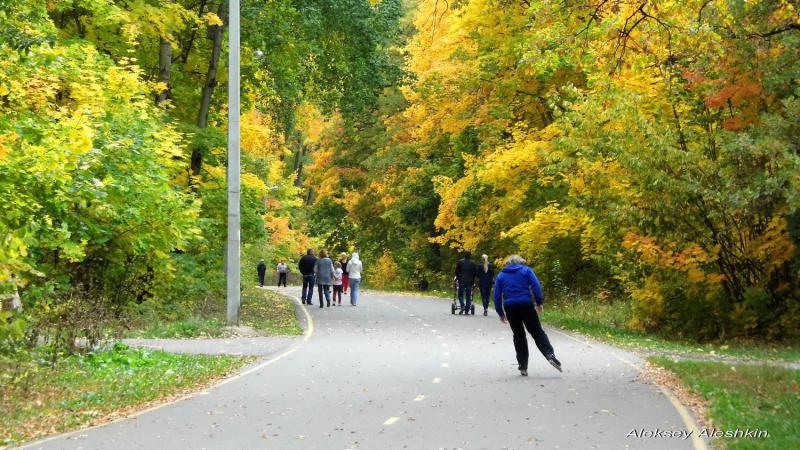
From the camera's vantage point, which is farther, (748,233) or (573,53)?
(748,233)

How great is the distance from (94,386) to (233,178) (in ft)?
36.7

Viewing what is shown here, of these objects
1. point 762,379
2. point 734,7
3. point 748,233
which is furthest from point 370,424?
point 748,233

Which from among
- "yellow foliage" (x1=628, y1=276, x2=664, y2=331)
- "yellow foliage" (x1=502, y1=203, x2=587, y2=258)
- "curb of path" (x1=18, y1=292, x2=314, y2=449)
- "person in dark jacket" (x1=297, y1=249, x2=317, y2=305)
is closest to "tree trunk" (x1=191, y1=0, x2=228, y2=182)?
"person in dark jacket" (x1=297, y1=249, x2=317, y2=305)

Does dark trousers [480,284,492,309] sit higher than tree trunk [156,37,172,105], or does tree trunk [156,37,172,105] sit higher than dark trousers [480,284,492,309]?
tree trunk [156,37,172,105]

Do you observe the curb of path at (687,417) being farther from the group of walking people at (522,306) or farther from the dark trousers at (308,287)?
the dark trousers at (308,287)

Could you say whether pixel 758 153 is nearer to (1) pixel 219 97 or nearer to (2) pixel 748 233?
(2) pixel 748 233

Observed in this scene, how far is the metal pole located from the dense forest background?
998mm

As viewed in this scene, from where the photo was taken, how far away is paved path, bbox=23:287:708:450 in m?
9.44

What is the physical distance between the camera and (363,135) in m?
54.3

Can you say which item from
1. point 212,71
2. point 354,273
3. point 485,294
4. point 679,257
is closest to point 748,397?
point 679,257

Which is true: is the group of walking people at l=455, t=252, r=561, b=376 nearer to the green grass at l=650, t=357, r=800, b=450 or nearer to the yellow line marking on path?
the green grass at l=650, t=357, r=800, b=450

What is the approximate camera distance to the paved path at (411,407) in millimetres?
9438

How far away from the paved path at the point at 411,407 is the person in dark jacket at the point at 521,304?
19.6 inches

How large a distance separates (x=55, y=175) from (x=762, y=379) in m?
11.6
